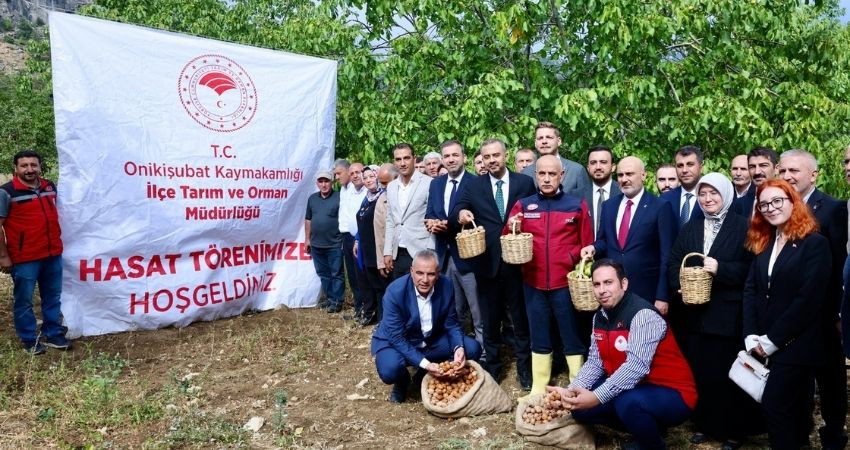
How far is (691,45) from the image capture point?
22.9 feet

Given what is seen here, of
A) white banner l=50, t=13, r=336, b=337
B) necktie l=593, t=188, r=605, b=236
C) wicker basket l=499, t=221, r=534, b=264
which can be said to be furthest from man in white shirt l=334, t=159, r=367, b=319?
wicker basket l=499, t=221, r=534, b=264

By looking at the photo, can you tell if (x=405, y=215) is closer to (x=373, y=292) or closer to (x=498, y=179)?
(x=498, y=179)

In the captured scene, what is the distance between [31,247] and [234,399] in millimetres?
2382

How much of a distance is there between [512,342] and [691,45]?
3978 mm

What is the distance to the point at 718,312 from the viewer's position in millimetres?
3732

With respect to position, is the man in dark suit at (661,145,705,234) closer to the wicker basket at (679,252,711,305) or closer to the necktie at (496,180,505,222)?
the wicker basket at (679,252,711,305)

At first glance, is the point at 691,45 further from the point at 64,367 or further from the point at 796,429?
the point at 64,367

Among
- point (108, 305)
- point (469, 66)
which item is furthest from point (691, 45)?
point (108, 305)

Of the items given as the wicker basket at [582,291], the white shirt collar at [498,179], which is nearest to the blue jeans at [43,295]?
the white shirt collar at [498,179]

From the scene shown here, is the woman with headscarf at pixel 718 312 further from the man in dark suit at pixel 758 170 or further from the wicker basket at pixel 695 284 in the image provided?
the man in dark suit at pixel 758 170

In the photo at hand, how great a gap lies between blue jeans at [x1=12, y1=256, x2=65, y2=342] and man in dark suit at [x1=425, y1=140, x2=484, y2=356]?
348 cm

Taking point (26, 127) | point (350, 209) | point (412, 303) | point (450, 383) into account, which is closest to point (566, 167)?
point (412, 303)

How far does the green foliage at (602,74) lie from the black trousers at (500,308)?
2.18 m

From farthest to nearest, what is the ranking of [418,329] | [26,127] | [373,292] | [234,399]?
[26,127], [373,292], [234,399], [418,329]
